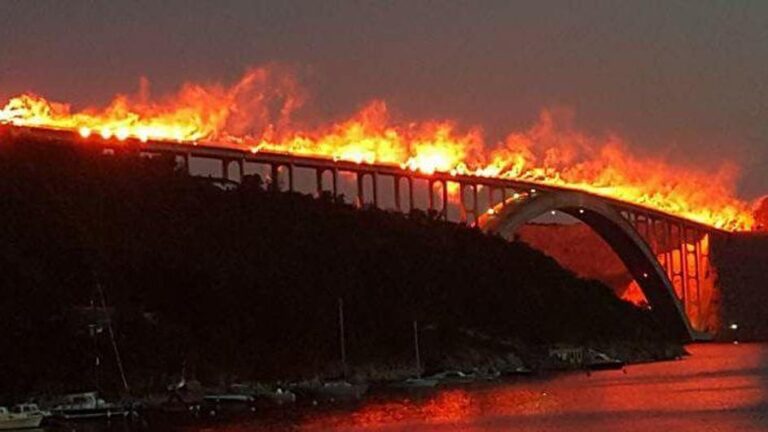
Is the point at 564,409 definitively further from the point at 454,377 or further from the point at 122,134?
the point at 122,134

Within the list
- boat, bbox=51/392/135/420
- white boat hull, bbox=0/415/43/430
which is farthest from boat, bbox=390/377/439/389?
white boat hull, bbox=0/415/43/430

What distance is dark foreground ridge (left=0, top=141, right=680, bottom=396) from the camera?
7781 cm

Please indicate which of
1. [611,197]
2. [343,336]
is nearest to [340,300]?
[343,336]

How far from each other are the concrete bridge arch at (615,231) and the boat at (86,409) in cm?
5984

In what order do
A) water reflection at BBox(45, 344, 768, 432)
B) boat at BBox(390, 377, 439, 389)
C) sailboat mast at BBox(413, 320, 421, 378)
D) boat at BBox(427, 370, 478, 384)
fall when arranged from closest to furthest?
1. water reflection at BBox(45, 344, 768, 432)
2. boat at BBox(390, 377, 439, 389)
3. boat at BBox(427, 370, 478, 384)
4. sailboat mast at BBox(413, 320, 421, 378)

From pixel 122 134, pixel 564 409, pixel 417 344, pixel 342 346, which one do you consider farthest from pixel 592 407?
pixel 122 134

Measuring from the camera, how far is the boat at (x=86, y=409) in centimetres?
7075

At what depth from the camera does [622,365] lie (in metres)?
114

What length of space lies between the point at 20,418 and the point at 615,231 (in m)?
82.9

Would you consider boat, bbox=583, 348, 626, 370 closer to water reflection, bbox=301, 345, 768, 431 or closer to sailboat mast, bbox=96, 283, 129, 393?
water reflection, bbox=301, 345, 768, 431

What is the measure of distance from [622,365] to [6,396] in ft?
176

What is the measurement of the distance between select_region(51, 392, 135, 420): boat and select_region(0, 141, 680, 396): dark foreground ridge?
1827mm

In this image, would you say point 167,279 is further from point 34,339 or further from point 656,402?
point 656,402

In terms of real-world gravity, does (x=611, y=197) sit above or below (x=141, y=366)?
above
